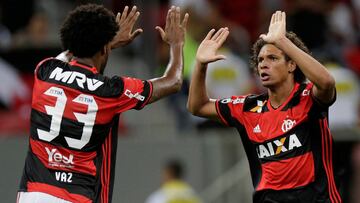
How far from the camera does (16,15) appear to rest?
14539 mm

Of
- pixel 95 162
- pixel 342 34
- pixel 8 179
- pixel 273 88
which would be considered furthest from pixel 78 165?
pixel 342 34

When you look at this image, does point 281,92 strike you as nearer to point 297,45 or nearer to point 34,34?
point 297,45

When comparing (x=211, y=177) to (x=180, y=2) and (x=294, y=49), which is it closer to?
(x=180, y=2)

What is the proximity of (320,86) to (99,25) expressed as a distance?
1644 millimetres

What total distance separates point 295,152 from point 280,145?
120 mm

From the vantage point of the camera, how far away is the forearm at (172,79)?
758 cm

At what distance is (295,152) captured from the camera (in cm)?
726

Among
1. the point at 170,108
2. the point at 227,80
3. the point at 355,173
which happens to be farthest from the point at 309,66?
the point at 170,108

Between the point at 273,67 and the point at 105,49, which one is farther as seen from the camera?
the point at 105,49

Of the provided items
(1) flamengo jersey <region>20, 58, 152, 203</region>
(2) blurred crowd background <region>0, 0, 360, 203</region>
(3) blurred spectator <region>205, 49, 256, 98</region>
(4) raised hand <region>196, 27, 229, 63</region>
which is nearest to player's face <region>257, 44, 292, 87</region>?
(4) raised hand <region>196, 27, 229, 63</region>

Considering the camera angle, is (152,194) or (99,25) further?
(152,194)

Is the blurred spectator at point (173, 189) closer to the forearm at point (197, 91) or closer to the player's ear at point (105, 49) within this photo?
the forearm at point (197, 91)

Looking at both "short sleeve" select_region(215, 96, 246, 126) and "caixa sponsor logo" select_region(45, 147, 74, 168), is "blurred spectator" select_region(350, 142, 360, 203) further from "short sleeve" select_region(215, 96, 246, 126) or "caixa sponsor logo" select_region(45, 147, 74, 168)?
"caixa sponsor logo" select_region(45, 147, 74, 168)

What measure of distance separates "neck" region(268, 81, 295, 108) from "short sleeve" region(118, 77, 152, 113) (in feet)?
2.95
